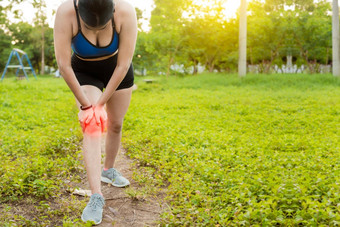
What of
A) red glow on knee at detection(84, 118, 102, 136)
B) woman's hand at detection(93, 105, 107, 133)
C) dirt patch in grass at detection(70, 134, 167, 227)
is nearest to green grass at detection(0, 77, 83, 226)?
dirt patch in grass at detection(70, 134, 167, 227)

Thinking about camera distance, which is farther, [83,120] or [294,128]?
[294,128]

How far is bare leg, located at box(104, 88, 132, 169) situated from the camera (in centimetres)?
399

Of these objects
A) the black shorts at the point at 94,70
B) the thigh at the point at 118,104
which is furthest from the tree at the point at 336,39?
the black shorts at the point at 94,70

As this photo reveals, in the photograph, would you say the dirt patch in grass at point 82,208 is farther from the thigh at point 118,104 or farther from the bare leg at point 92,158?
the thigh at point 118,104

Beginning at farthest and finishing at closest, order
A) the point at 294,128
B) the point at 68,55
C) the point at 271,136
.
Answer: the point at 294,128, the point at 271,136, the point at 68,55

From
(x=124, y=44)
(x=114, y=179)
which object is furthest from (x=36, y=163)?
(x=124, y=44)

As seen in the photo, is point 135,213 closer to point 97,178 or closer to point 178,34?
point 97,178

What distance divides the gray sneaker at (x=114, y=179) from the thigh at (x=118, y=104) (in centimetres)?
71

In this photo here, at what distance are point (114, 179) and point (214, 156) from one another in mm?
1587

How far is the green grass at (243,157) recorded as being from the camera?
3.50 metres

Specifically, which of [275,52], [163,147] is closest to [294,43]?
[275,52]

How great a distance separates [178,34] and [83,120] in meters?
21.2

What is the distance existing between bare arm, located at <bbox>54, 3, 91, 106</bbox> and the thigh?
0.53 m

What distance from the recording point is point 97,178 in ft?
11.8
